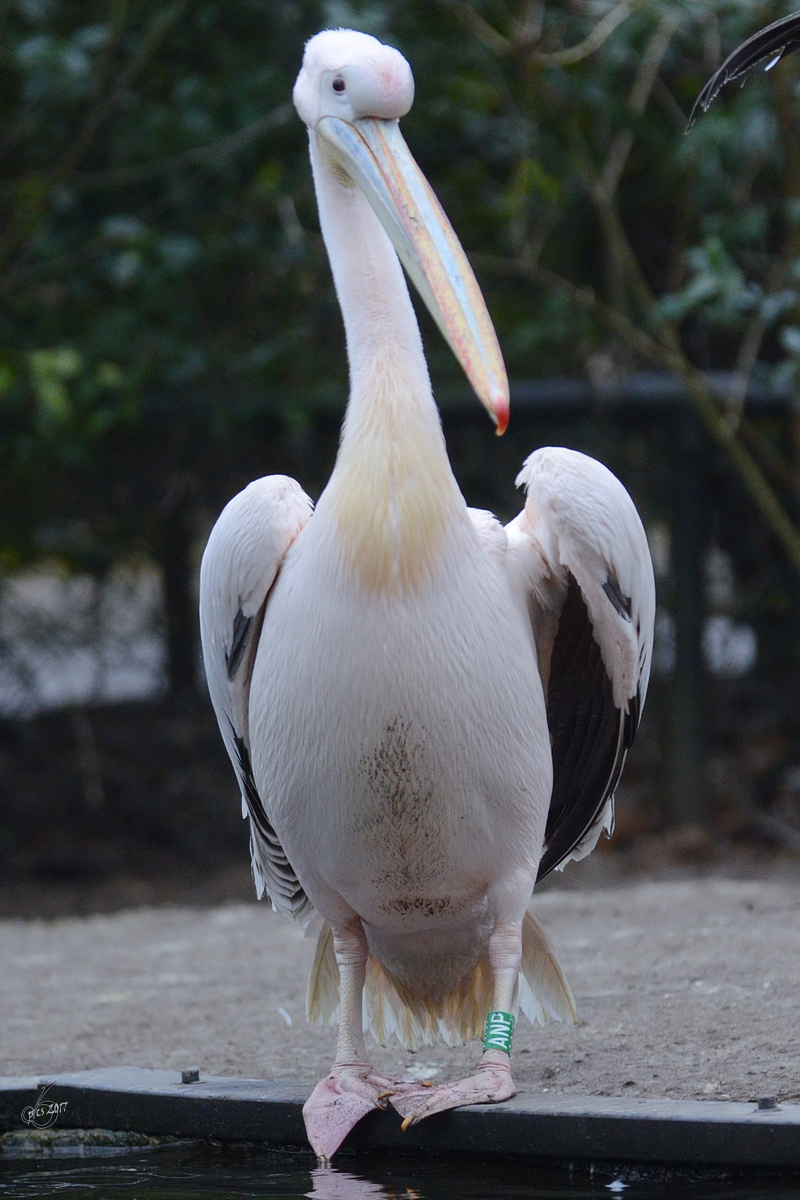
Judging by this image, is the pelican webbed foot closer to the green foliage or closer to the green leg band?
the green leg band

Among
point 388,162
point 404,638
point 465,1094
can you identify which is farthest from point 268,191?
point 465,1094

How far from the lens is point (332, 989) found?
326 cm

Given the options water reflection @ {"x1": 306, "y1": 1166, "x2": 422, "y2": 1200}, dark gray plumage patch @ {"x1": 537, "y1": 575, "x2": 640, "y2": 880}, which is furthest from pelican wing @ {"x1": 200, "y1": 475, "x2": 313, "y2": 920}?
water reflection @ {"x1": 306, "y1": 1166, "x2": 422, "y2": 1200}

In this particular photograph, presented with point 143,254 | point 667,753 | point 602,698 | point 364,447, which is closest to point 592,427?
point 667,753

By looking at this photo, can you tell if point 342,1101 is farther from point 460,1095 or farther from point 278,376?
point 278,376

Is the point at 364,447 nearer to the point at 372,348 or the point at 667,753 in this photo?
the point at 372,348

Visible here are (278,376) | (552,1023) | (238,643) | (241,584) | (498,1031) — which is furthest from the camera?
(278,376)

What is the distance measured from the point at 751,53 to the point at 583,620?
111cm

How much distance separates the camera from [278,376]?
20.8 ft

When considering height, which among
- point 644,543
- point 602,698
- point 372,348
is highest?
point 372,348

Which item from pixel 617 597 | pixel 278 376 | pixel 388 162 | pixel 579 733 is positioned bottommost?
pixel 579 733

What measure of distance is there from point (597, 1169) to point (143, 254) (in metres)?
4.26

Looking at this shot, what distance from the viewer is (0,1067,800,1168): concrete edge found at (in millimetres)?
2414

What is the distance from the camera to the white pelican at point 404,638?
2.69 m
